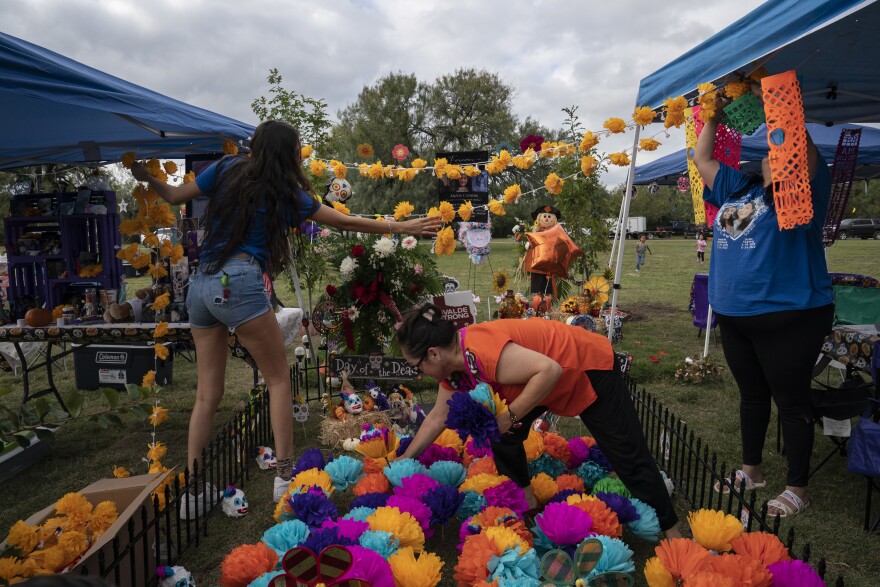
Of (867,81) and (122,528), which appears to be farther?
(867,81)

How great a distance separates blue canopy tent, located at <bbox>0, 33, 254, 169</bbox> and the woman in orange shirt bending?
5.13ft

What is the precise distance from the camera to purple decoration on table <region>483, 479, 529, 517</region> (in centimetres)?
244

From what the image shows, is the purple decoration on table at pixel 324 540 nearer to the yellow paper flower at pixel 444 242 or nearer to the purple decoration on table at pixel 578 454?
the purple decoration on table at pixel 578 454

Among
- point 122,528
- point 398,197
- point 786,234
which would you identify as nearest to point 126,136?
point 122,528

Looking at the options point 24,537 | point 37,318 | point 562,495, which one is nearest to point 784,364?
point 562,495

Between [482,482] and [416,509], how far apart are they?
1.29 ft

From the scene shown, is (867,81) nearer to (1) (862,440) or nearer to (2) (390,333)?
(1) (862,440)

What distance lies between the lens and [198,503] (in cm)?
270

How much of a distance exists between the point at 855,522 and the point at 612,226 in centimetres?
600

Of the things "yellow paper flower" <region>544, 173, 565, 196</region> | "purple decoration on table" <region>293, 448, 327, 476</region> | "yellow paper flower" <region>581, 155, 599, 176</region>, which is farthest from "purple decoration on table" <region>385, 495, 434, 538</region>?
"yellow paper flower" <region>544, 173, 565, 196</region>

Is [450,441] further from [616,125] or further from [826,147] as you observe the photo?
[826,147]

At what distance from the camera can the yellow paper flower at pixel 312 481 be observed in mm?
2629

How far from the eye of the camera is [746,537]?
2.04m

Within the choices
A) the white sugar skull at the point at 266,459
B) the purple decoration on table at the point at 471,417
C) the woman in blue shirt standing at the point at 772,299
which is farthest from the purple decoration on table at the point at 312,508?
the woman in blue shirt standing at the point at 772,299
